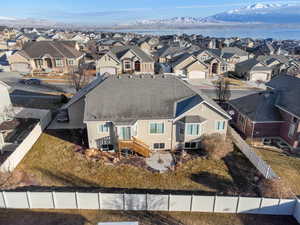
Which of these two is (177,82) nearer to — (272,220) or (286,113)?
(286,113)

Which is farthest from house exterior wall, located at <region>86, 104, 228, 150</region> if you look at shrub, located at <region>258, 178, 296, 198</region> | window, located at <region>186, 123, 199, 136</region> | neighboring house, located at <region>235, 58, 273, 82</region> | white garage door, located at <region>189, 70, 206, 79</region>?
neighboring house, located at <region>235, 58, 273, 82</region>

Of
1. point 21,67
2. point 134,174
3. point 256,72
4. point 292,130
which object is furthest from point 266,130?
point 21,67

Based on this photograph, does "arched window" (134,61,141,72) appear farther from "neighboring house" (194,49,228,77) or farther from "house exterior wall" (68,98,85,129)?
"house exterior wall" (68,98,85,129)

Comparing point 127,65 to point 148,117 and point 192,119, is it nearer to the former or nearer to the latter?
point 148,117

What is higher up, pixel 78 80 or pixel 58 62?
pixel 58 62

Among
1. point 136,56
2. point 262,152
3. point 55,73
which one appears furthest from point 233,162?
point 55,73

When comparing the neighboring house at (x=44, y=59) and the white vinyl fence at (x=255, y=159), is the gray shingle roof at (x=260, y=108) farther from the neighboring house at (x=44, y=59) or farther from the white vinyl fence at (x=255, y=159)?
the neighboring house at (x=44, y=59)
